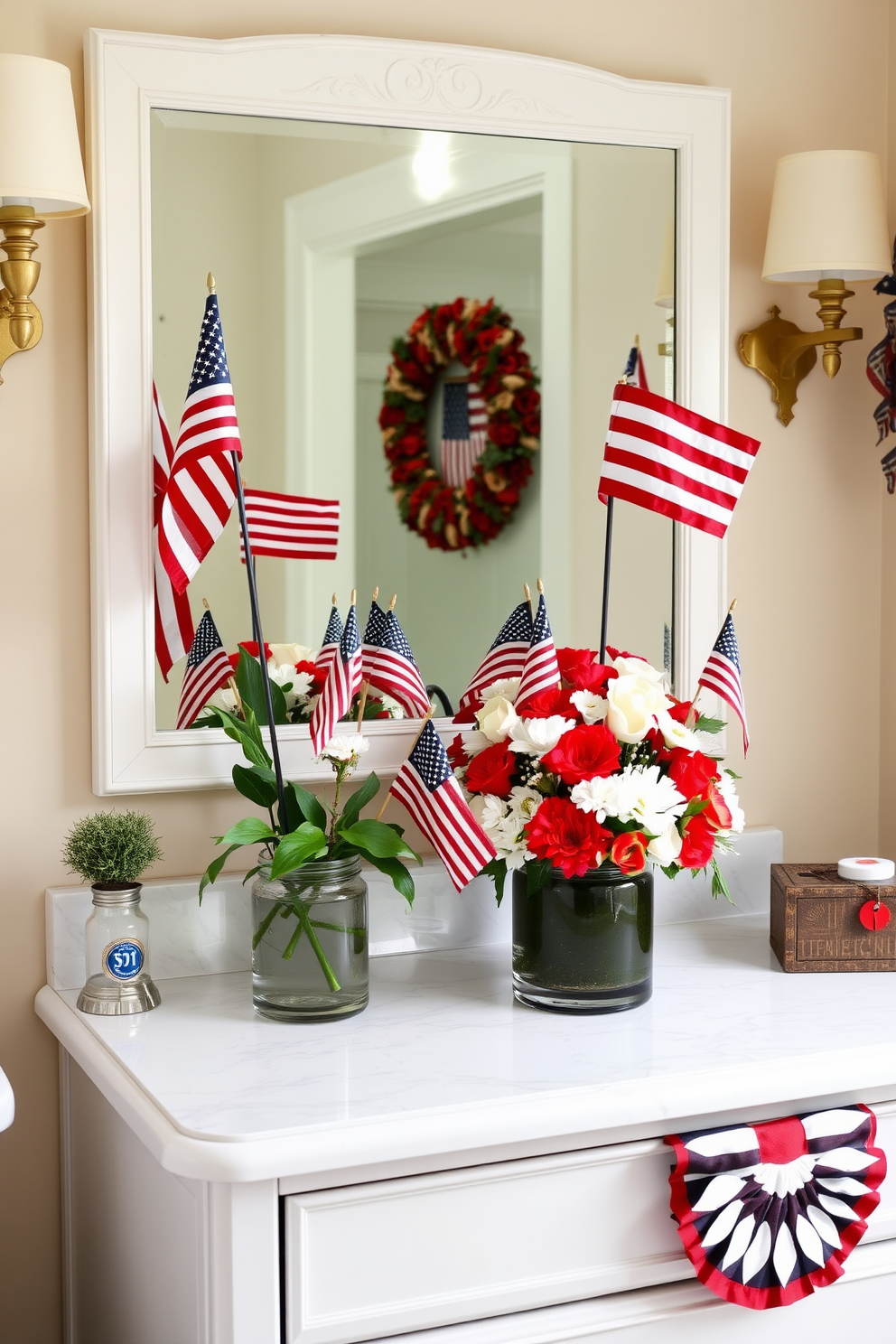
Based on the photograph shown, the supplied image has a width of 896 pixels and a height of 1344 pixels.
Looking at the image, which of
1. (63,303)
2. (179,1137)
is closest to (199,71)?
(63,303)

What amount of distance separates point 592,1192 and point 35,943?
758mm

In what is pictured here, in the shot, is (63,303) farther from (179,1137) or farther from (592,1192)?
(592,1192)

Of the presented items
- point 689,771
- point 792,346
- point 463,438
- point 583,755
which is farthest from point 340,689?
point 792,346

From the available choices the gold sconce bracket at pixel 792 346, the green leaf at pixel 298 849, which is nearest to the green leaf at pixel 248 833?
the green leaf at pixel 298 849

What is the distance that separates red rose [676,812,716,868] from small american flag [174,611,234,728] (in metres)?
0.61

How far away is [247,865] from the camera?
69.7 inches

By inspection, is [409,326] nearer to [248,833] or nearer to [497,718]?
[497,718]

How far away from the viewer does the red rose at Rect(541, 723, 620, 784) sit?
148 cm

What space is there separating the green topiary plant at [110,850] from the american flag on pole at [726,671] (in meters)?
0.76

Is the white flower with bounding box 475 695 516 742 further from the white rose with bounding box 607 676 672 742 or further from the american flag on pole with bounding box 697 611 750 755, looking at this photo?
the american flag on pole with bounding box 697 611 750 755

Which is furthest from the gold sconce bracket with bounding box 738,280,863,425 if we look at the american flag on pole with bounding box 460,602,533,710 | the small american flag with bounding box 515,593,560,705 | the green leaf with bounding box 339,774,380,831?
the green leaf with bounding box 339,774,380,831

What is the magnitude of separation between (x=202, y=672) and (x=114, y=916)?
336 mm

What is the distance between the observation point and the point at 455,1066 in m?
1.38

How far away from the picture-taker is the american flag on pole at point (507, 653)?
1800mm
